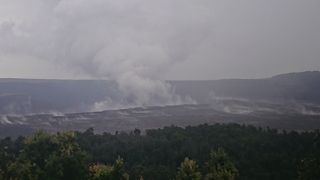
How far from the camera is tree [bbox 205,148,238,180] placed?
122 feet

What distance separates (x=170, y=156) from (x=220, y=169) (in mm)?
24887

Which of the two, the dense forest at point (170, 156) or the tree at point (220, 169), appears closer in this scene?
the tree at point (220, 169)

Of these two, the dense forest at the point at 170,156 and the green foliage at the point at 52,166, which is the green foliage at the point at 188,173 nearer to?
the dense forest at the point at 170,156

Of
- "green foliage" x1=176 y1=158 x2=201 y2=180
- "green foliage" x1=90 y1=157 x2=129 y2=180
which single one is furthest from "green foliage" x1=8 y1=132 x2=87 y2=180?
"green foliage" x1=176 y1=158 x2=201 y2=180

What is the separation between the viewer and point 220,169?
39.6 meters

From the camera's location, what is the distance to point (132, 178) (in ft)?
164

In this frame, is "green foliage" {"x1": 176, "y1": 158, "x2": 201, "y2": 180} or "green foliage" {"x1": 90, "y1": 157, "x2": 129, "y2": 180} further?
"green foliage" {"x1": 90, "y1": 157, "x2": 129, "y2": 180}

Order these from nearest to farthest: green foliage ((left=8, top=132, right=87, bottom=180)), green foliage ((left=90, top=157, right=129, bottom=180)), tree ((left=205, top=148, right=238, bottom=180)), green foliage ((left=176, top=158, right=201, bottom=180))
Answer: green foliage ((left=176, top=158, right=201, bottom=180)) → tree ((left=205, top=148, right=238, bottom=180)) → green foliage ((left=90, top=157, right=129, bottom=180)) → green foliage ((left=8, top=132, right=87, bottom=180))

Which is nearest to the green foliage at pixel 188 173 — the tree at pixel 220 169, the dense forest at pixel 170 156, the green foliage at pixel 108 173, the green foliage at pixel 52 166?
the dense forest at pixel 170 156

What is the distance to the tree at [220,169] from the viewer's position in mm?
37125

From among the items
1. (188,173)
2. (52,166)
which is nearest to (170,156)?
(52,166)

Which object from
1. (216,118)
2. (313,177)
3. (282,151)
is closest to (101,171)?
(313,177)

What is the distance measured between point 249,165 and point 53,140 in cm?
2125

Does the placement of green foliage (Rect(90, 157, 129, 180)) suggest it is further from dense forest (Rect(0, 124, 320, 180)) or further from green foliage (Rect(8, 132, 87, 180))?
green foliage (Rect(8, 132, 87, 180))
